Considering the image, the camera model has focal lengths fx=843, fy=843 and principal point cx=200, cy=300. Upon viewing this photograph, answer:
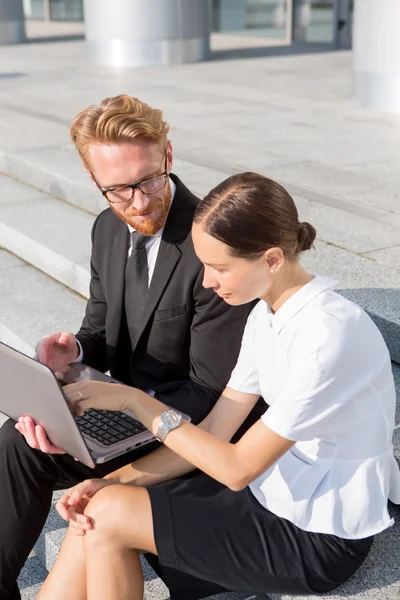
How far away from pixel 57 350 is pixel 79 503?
69 centimetres

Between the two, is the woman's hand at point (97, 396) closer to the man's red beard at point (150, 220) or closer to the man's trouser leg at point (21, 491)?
the man's trouser leg at point (21, 491)

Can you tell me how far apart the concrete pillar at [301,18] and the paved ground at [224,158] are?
14.3 ft

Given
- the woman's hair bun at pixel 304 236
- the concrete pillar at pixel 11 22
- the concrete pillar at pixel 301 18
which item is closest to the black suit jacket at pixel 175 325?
the woman's hair bun at pixel 304 236

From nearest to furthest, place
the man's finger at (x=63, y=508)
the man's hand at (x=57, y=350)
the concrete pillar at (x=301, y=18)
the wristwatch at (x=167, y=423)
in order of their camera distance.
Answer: the wristwatch at (x=167, y=423), the man's finger at (x=63, y=508), the man's hand at (x=57, y=350), the concrete pillar at (x=301, y=18)

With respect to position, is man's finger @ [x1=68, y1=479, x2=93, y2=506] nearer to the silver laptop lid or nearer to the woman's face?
the silver laptop lid

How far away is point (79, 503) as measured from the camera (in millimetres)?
2520

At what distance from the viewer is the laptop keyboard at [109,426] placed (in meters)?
2.65

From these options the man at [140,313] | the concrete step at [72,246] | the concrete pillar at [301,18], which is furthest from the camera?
the concrete pillar at [301,18]

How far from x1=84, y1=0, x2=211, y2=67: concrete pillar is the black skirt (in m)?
11.8

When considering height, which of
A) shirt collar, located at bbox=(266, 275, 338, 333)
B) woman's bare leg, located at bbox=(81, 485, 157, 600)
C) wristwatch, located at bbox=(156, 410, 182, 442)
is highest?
shirt collar, located at bbox=(266, 275, 338, 333)

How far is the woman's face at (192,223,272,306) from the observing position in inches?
87.3

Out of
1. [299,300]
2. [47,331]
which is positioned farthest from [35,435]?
[47,331]

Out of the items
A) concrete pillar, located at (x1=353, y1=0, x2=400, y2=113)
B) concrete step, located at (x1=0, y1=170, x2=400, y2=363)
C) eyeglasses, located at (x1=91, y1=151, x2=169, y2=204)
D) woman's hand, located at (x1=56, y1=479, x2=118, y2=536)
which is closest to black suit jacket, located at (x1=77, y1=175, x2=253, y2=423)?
eyeglasses, located at (x1=91, y1=151, x2=169, y2=204)

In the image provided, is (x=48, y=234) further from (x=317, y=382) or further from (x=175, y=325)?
(x=317, y=382)
